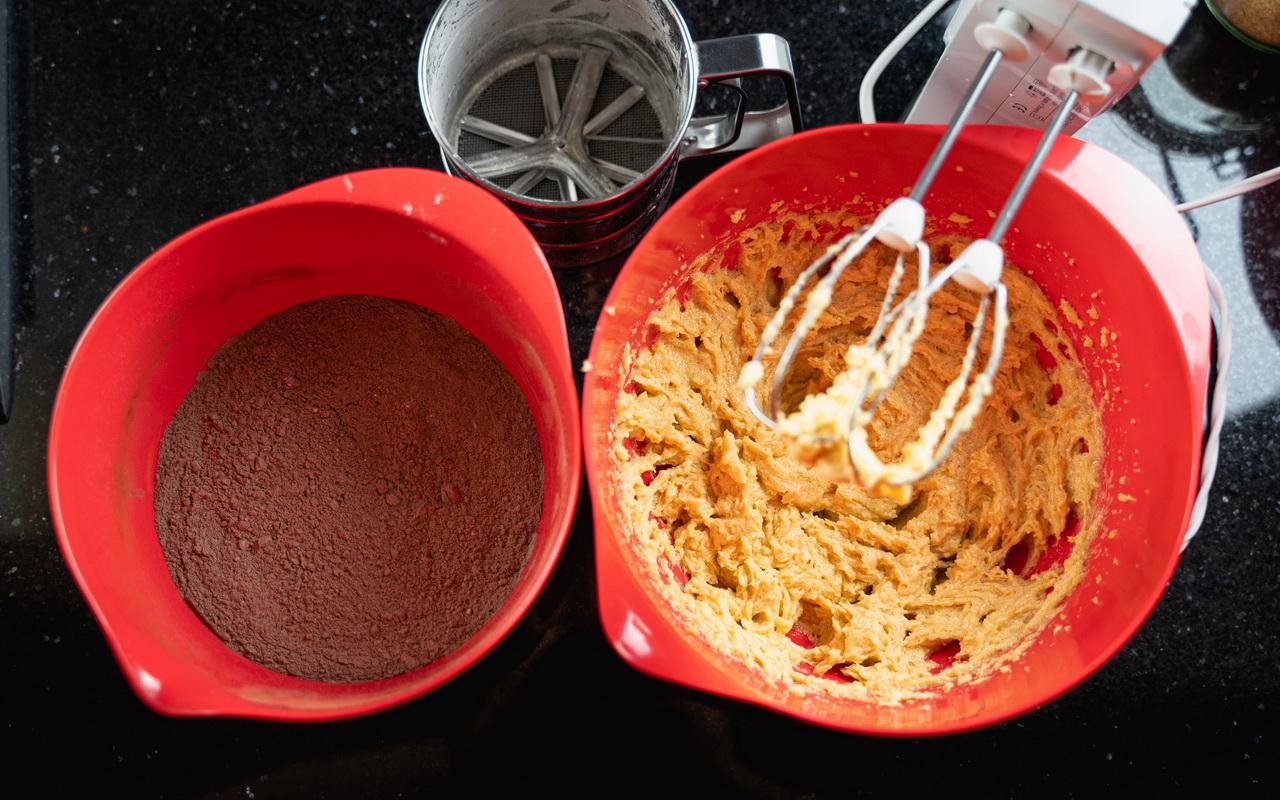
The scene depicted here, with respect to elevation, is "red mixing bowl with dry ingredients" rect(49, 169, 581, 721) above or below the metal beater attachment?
below

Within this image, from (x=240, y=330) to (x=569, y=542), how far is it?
0.39 metres

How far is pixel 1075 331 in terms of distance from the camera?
35.9 inches

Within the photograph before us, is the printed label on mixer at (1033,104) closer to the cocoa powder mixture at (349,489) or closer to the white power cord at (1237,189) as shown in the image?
the white power cord at (1237,189)

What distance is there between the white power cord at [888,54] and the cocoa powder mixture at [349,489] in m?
0.47

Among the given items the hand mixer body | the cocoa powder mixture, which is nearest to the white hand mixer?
the hand mixer body

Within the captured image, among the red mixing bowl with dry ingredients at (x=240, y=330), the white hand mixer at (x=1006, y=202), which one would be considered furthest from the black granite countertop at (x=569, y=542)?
the white hand mixer at (x=1006, y=202)

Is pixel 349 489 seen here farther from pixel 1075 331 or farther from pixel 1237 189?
pixel 1237 189

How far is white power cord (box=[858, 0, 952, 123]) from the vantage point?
3.25ft

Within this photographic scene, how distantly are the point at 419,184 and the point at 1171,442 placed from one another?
666 mm

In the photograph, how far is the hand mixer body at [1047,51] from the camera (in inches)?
27.7

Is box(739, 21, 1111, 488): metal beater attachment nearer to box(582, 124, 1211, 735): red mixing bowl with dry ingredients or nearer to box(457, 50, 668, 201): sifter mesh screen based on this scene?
box(582, 124, 1211, 735): red mixing bowl with dry ingredients

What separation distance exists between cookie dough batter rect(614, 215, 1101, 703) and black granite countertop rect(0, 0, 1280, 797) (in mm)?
142

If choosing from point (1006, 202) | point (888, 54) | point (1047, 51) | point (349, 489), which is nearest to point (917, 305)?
point (1006, 202)

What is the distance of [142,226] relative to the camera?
3.44ft
